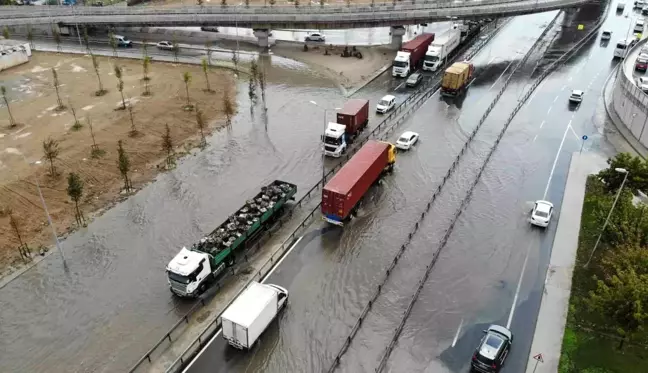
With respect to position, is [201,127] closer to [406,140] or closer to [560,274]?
[406,140]

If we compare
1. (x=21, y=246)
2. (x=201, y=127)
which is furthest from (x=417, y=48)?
(x=21, y=246)

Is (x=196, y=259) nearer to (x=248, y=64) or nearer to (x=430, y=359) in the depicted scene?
(x=430, y=359)

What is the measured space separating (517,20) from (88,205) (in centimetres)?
9024

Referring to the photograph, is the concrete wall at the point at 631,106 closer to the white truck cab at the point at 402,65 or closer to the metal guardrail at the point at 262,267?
the metal guardrail at the point at 262,267

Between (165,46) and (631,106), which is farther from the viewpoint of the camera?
(165,46)

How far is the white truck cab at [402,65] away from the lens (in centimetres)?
6681

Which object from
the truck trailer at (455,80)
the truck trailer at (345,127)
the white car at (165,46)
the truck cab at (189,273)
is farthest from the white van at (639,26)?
the truck cab at (189,273)

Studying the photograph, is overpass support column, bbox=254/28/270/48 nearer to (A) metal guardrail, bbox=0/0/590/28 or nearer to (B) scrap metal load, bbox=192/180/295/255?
(A) metal guardrail, bbox=0/0/590/28

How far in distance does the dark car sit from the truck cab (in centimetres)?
1648

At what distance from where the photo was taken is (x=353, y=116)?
48.8 meters

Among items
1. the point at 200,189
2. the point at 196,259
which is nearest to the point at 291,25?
the point at 200,189

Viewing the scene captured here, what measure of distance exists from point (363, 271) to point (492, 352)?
1023 cm

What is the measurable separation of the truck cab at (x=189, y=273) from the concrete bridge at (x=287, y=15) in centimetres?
5560

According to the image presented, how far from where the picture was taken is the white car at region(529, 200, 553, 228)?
36.7 metres
